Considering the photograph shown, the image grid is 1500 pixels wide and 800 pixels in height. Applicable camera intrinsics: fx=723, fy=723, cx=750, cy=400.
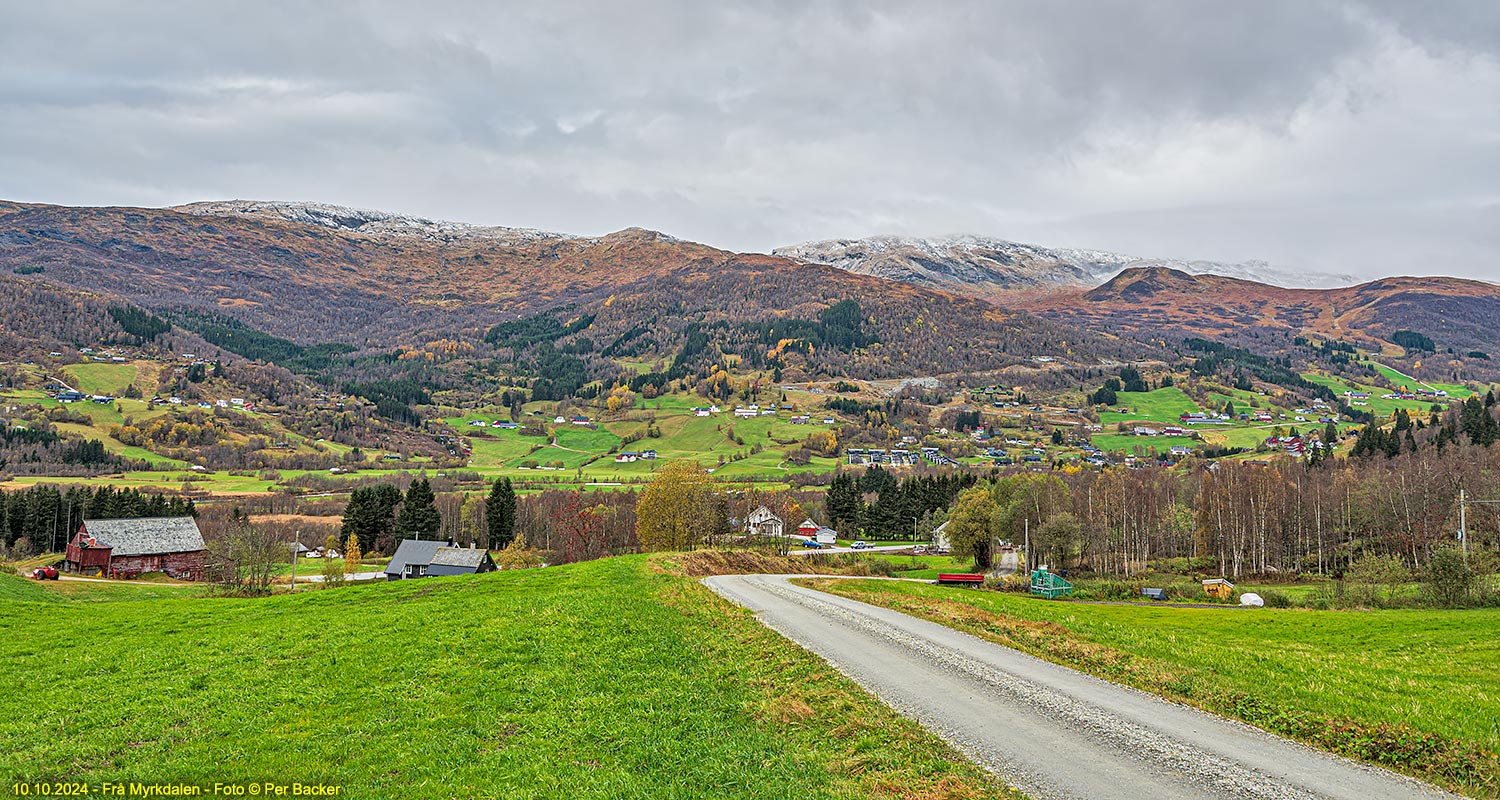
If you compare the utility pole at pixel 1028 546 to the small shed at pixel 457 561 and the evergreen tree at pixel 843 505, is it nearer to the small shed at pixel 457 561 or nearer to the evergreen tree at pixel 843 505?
the evergreen tree at pixel 843 505

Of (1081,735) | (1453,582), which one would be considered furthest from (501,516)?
(1081,735)

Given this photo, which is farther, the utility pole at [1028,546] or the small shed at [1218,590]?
the utility pole at [1028,546]

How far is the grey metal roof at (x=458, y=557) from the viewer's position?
296 feet

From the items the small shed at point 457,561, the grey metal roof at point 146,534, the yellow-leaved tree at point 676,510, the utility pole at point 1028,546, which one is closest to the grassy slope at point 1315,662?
the utility pole at point 1028,546

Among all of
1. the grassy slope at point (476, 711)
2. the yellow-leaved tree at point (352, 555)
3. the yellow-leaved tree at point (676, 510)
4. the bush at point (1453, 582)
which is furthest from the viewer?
the yellow-leaved tree at point (352, 555)

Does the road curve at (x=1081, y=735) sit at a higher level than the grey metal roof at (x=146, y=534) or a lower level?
higher

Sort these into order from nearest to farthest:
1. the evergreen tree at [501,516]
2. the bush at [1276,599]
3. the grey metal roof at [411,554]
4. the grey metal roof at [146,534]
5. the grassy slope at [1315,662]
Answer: the grassy slope at [1315,662]
the bush at [1276,599]
the grey metal roof at [146,534]
the grey metal roof at [411,554]
the evergreen tree at [501,516]

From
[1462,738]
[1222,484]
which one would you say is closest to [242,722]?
[1462,738]

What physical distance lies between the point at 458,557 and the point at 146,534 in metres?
34.3

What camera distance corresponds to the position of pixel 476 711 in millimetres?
15242

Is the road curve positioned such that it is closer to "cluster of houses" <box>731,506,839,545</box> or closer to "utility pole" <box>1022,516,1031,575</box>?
"utility pole" <box>1022,516,1031,575</box>

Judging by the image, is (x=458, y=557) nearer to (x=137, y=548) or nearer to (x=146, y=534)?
(x=137, y=548)

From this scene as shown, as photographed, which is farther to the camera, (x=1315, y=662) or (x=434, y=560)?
(x=434, y=560)

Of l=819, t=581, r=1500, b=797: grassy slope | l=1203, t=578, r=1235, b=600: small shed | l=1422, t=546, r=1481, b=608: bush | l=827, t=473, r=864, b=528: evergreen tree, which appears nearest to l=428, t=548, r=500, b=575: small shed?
l=827, t=473, r=864, b=528: evergreen tree
